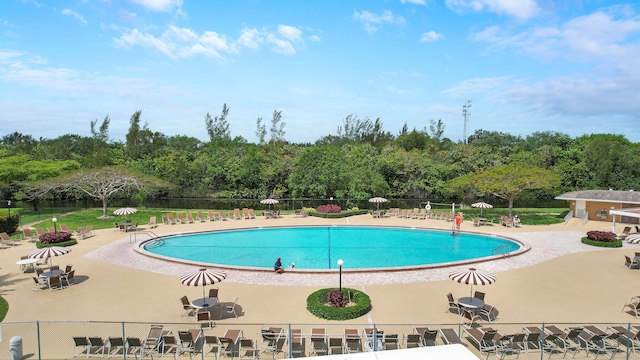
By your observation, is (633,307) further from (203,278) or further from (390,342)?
(203,278)

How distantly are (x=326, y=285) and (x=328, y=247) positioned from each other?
28.5 ft

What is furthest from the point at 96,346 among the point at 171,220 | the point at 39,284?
the point at 171,220

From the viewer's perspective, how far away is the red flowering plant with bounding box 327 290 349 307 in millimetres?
13078

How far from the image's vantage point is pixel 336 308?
1262 centimetres

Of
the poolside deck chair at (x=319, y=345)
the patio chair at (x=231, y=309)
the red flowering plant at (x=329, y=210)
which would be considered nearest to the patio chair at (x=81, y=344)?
A: the patio chair at (x=231, y=309)

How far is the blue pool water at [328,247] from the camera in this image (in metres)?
21.2

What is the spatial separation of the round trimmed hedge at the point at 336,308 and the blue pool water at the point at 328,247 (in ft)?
20.5

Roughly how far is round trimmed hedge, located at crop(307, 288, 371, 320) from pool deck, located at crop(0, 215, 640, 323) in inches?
11.1

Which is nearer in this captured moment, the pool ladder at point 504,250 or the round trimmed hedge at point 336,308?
the round trimmed hedge at point 336,308

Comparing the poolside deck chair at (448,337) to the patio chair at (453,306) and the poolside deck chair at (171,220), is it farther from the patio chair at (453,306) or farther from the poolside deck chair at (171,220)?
the poolside deck chair at (171,220)

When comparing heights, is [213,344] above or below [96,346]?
below

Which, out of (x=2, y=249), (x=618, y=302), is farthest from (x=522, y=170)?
(x=2, y=249)

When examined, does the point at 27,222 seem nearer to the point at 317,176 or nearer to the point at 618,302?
the point at 317,176

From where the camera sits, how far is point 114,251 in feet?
71.6
